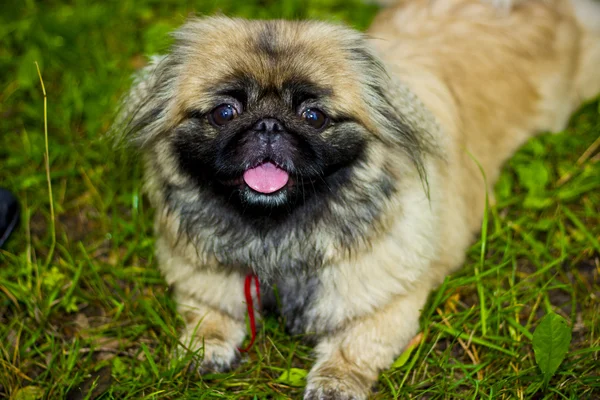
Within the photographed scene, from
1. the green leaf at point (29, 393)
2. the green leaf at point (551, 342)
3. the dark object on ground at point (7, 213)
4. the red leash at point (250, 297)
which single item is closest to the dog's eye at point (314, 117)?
the red leash at point (250, 297)

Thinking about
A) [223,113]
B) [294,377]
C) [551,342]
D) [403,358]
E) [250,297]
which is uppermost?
[223,113]

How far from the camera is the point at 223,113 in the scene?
2309mm

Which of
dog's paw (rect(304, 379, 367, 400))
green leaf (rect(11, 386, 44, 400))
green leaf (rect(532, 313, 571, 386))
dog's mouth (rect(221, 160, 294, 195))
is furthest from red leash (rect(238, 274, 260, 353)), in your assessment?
green leaf (rect(532, 313, 571, 386))

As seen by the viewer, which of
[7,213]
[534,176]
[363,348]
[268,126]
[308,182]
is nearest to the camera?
[268,126]

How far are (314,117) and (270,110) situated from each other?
5.6 inches

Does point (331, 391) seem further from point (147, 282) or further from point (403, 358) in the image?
point (147, 282)

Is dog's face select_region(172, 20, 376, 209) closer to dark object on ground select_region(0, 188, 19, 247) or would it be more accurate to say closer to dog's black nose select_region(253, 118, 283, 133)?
dog's black nose select_region(253, 118, 283, 133)

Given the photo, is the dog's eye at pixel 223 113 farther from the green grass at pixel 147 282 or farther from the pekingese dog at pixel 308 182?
the green grass at pixel 147 282

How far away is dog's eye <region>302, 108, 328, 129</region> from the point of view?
7.52 feet

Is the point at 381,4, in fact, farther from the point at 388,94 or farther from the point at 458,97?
the point at 388,94

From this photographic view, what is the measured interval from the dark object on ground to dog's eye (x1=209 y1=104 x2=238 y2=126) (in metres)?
1.32

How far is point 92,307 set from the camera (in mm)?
2965

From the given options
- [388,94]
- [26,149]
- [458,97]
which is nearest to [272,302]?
[388,94]

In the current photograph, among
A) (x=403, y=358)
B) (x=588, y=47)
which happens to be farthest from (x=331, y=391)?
(x=588, y=47)
